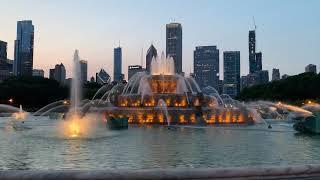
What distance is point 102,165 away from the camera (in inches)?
571

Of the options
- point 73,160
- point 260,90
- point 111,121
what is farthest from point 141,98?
point 260,90

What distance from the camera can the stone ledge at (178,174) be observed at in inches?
306

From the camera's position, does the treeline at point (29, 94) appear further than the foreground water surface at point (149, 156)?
Yes

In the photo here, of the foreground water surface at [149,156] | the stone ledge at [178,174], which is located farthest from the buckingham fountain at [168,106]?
the stone ledge at [178,174]

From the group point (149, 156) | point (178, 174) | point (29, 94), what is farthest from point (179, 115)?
point (29, 94)

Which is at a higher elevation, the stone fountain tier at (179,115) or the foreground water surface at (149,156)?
the stone fountain tier at (179,115)

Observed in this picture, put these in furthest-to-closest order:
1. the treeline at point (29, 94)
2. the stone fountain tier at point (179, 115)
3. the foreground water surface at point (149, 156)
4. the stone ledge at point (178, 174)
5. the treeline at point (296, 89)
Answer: the treeline at point (296, 89)
the treeline at point (29, 94)
the stone fountain tier at point (179, 115)
the foreground water surface at point (149, 156)
the stone ledge at point (178, 174)

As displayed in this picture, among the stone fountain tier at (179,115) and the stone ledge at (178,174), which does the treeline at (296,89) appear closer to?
the stone fountain tier at (179,115)

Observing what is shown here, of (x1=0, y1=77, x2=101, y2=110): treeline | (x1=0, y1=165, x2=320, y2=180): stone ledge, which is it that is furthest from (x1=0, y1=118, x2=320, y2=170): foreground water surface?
(x1=0, y1=77, x2=101, y2=110): treeline

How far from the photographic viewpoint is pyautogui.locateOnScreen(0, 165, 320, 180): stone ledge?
306 inches

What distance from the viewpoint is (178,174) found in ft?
26.2

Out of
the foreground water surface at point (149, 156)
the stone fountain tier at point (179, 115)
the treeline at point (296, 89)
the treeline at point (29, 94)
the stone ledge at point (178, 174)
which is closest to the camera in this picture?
the stone ledge at point (178, 174)

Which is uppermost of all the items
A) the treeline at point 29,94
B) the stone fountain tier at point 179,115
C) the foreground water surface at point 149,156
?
the treeline at point 29,94

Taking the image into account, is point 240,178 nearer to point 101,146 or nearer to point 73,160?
point 73,160
